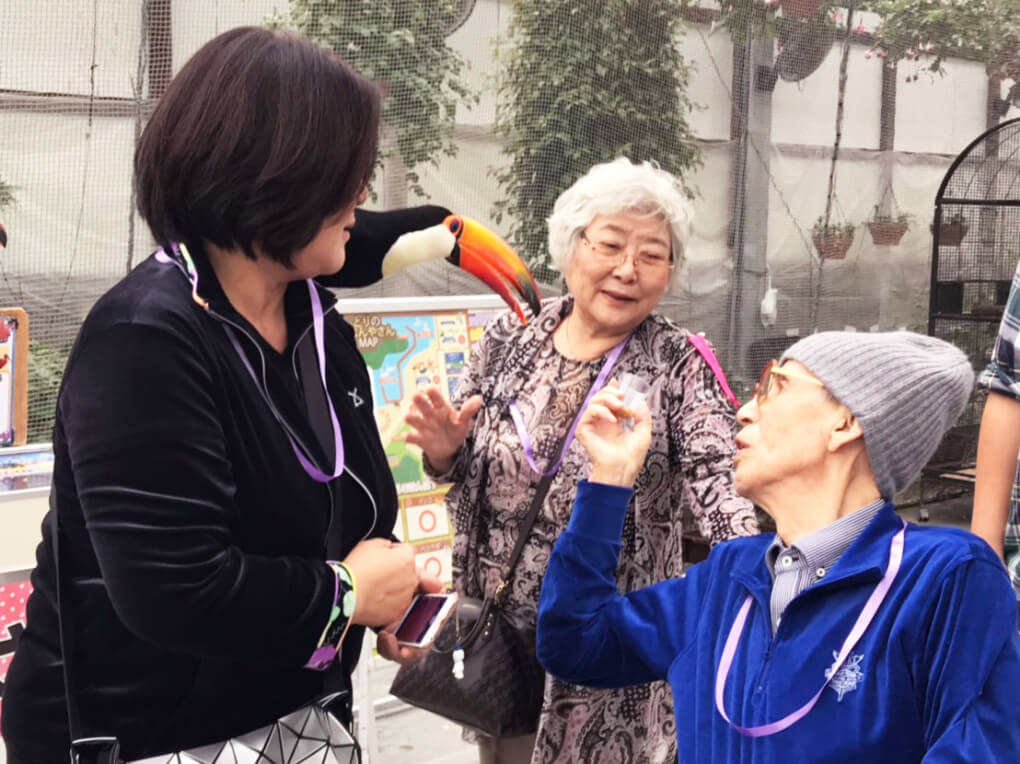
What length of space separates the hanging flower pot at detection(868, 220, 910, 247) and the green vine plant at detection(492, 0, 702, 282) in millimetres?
2038

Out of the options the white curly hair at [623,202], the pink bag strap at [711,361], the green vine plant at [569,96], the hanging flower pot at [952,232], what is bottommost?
the pink bag strap at [711,361]

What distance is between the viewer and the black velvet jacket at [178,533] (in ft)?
3.68

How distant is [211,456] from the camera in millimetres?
1154

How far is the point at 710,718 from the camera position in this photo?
1366 mm

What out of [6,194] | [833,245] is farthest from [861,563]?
[833,245]

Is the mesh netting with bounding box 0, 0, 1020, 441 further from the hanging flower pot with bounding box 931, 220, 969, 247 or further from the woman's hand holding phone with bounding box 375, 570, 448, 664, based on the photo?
the woman's hand holding phone with bounding box 375, 570, 448, 664

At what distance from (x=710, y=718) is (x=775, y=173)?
5.96 meters

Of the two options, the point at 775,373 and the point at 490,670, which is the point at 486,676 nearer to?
the point at 490,670

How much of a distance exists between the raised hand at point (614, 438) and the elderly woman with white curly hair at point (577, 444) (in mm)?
416

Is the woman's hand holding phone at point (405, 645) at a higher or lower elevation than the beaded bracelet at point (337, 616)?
lower

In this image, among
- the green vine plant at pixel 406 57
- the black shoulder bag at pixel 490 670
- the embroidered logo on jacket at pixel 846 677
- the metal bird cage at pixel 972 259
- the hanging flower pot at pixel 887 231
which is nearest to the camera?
the embroidered logo on jacket at pixel 846 677

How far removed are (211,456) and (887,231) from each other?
7036 millimetres

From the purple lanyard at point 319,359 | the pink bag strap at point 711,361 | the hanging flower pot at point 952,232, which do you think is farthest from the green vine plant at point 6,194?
the hanging flower pot at point 952,232

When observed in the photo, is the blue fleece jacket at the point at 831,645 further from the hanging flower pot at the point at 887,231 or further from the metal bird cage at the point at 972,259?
the hanging flower pot at the point at 887,231
